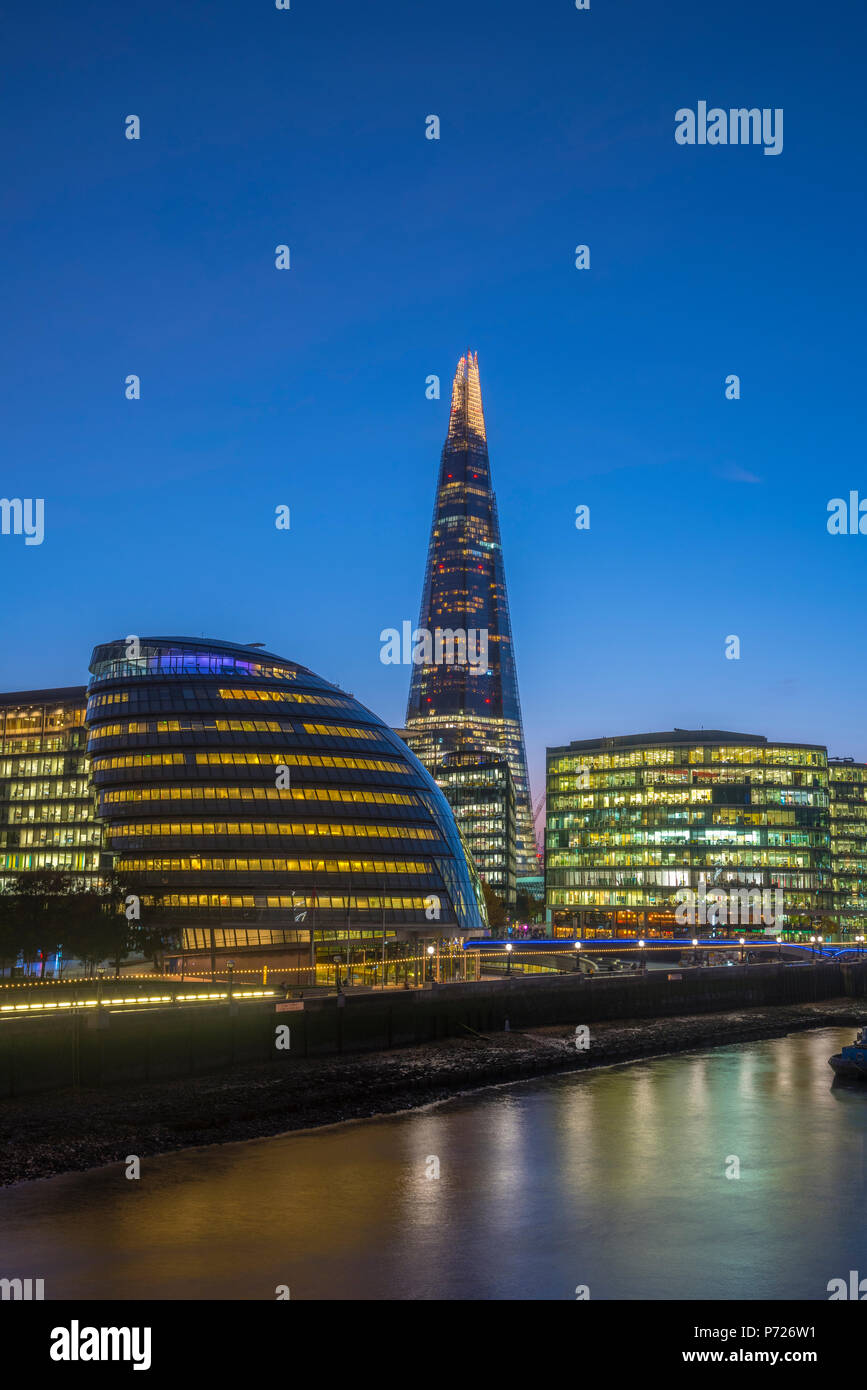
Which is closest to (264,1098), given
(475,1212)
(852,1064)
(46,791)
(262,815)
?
(475,1212)

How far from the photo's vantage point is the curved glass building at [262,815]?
355 feet

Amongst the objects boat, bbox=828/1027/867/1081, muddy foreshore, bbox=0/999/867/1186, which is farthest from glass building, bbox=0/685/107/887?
boat, bbox=828/1027/867/1081

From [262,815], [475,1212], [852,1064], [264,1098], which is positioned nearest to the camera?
[475,1212]

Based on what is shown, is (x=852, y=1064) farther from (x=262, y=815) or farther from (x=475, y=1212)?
(x=262, y=815)

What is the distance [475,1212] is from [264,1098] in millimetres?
17575

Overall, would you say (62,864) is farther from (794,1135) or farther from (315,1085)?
(794,1135)

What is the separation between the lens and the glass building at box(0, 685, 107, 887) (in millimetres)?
136750

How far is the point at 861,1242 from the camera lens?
30.7 meters

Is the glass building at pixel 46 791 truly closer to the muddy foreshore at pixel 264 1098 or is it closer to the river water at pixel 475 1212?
the muddy foreshore at pixel 264 1098

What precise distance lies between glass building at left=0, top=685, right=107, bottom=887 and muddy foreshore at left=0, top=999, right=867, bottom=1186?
2898 inches

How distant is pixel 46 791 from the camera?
458ft

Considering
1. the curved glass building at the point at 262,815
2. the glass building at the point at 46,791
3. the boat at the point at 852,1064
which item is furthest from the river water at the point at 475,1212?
the glass building at the point at 46,791
